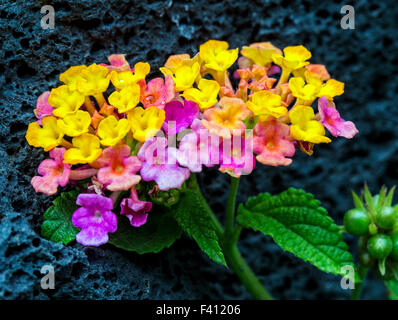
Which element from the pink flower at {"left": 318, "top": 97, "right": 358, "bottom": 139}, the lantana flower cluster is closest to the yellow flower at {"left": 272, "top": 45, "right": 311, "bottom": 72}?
the lantana flower cluster

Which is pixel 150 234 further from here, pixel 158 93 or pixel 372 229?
pixel 372 229

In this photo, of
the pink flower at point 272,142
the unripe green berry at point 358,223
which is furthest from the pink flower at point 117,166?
the unripe green berry at point 358,223

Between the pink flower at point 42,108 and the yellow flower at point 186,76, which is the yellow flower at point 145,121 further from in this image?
the pink flower at point 42,108

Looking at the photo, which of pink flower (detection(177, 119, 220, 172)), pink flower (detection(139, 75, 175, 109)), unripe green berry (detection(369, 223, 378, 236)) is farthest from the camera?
unripe green berry (detection(369, 223, 378, 236))

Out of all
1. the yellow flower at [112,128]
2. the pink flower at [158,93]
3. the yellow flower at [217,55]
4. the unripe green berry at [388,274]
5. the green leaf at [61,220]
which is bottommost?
the unripe green berry at [388,274]

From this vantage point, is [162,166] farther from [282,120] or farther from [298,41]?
[298,41]

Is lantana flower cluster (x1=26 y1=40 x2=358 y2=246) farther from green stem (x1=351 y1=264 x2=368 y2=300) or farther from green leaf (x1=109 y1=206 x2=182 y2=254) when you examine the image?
green stem (x1=351 y1=264 x2=368 y2=300)

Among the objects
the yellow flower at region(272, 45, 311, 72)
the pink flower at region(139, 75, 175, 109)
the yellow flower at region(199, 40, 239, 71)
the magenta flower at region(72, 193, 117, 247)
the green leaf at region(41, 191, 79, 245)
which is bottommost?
the green leaf at region(41, 191, 79, 245)
